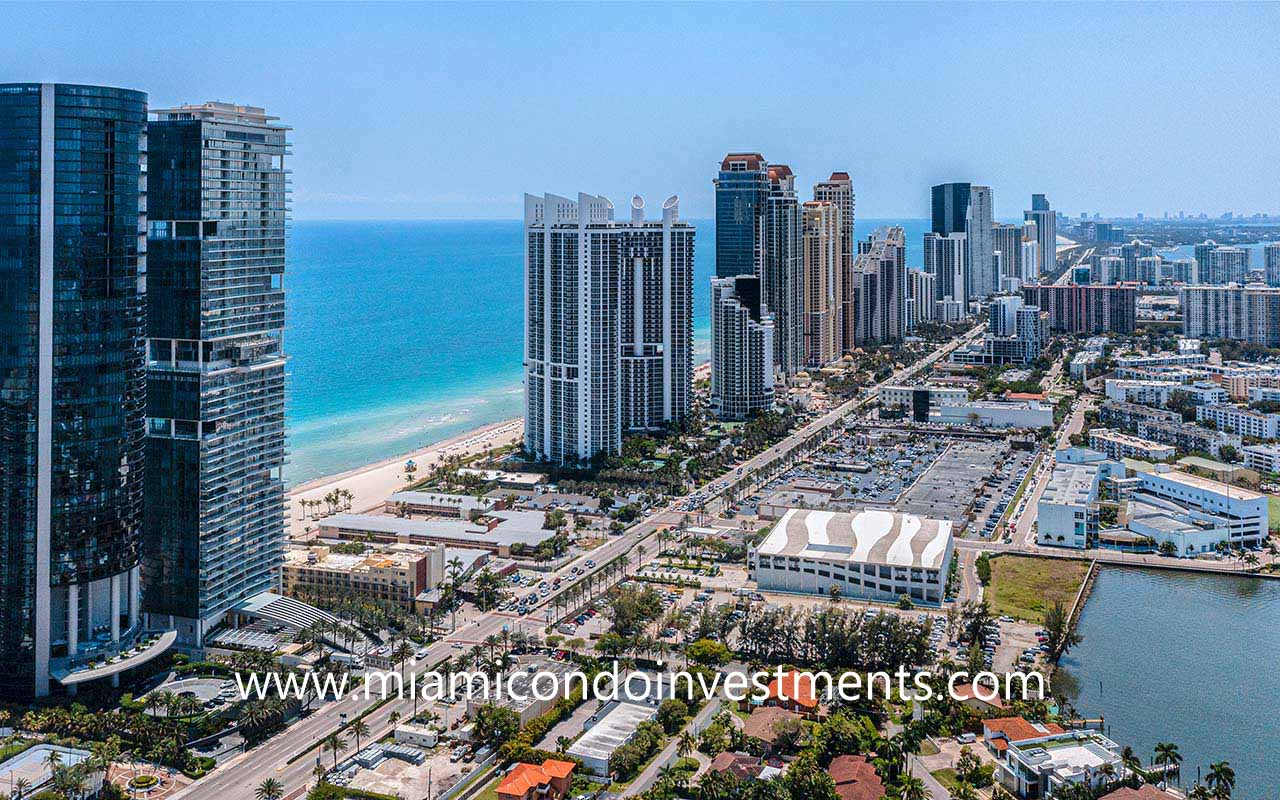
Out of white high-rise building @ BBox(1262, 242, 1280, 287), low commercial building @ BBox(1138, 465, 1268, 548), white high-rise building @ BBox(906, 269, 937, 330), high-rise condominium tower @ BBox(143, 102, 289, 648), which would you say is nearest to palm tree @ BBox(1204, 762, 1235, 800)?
low commercial building @ BBox(1138, 465, 1268, 548)

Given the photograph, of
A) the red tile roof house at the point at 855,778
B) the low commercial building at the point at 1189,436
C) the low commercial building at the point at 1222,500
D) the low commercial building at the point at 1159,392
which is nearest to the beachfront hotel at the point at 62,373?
the red tile roof house at the point at 855,778

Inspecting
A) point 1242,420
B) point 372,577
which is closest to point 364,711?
point 372,577

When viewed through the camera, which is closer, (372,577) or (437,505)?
(372,577)

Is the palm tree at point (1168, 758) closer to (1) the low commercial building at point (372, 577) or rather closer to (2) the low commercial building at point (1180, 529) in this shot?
(2) the low commercial building at point (1180, 529)

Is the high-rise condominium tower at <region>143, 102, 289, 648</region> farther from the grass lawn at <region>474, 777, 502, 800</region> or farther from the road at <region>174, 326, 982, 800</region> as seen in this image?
the grass lawn at <region>474, 777, 502, 800</region>

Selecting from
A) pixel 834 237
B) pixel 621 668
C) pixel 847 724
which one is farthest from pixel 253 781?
pixel 834 237

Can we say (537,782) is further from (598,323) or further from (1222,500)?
(598,323)

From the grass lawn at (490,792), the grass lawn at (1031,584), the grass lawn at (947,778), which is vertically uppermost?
the grass lawn at (1031,584)
